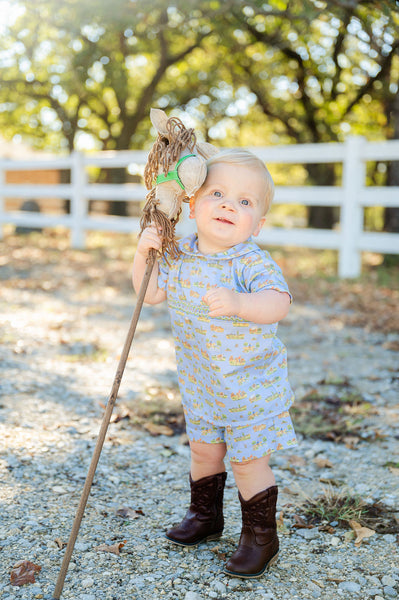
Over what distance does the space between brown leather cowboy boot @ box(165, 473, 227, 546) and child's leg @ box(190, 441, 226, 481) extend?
0.02m

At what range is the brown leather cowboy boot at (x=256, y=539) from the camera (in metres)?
2.14

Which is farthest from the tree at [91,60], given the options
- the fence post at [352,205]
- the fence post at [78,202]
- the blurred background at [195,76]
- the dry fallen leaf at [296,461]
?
the dry fallen leaf at [296,461]

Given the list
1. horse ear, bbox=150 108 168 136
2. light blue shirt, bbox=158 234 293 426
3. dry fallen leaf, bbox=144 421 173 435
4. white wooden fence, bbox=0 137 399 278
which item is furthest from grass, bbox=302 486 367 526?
white wooden fence, bbox=0 137 399 278

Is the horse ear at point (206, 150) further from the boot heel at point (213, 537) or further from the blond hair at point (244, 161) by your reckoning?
the boot heel at point (213, 537)

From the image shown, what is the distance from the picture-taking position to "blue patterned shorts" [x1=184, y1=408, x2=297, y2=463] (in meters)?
2.14

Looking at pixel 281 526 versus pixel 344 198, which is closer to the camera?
pixel 281 526

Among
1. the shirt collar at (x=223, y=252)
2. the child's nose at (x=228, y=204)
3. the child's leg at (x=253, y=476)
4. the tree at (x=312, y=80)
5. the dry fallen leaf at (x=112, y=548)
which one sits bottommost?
the dry fallen leaf at (x=112, y=548)

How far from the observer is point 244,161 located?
6.97 ft

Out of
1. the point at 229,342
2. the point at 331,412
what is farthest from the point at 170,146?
the point at 331,412

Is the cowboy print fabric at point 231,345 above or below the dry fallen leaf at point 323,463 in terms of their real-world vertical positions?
above

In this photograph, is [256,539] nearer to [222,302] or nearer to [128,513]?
[128,513]

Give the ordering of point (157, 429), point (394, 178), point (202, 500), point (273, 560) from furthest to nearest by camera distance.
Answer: point (394, 178) < point (157, 429) < point (202, 500) < point (273, 560)

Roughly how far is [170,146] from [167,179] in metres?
0.10

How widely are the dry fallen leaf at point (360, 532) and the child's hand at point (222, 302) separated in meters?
1.04
